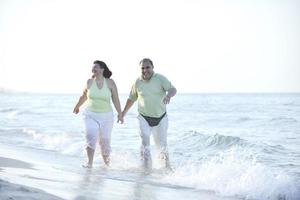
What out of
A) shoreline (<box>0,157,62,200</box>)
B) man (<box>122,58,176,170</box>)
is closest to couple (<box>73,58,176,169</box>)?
man (<box>122,58,176,170</box>)

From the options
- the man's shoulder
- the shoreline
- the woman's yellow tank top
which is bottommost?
the shoreline

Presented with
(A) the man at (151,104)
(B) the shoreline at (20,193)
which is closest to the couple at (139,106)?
(A) the man at (151,104)

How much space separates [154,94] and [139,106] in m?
0.37

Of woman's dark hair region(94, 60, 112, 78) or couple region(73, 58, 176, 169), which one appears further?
woman's dark hair region(94, 60, 112, 78)

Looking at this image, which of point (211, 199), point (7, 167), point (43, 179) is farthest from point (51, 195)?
point (7, 167)

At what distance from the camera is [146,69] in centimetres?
829

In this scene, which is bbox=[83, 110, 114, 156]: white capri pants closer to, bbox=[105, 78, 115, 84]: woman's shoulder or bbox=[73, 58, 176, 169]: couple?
bbox=[73, 58, 176, 169]: couple

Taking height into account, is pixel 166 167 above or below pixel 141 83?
below

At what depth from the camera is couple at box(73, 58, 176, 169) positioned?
27.4 ft

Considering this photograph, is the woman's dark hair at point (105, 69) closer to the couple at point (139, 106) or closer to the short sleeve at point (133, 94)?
the couple at point (139, 106)

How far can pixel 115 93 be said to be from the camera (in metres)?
8.80

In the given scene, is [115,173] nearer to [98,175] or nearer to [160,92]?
[98,175]

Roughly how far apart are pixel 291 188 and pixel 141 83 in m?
2.98

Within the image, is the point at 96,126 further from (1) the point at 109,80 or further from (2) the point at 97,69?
(2) the point at 97,69
